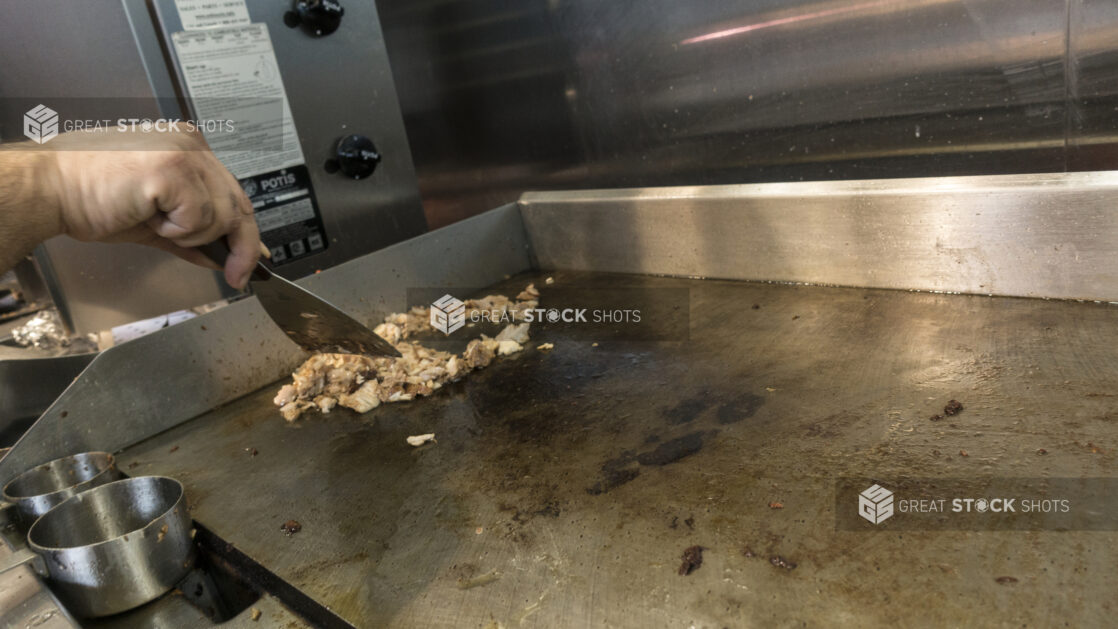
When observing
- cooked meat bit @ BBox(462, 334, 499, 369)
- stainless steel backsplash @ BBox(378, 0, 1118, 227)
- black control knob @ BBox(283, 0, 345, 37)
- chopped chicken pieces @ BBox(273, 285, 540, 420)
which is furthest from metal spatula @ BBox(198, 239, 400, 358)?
stainless steel backsplash @ BBox(378, 0, 1118, 227)

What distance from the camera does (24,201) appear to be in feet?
2.49

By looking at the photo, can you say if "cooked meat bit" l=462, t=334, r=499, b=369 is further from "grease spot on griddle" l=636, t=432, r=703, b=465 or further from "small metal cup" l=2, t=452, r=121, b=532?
"small metal cup" l=2, t=452, r=121, b=532

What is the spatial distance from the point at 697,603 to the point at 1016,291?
904 mm

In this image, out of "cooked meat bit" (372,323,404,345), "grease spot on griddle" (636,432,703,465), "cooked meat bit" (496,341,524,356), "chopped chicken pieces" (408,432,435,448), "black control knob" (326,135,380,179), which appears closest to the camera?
"grease spot on griddle" (636,432,703,465)

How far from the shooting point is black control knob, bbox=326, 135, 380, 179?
1.77 metres

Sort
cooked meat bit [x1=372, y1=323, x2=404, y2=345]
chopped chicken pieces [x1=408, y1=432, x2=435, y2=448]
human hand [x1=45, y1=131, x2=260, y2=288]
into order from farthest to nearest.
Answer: cooked meat bit [x1=372, y1=323, x2=404, y2=345]
chopped chicken pieces [x1=408, y1=432, x2=435, y2=448]
human hand [x1=45, y1=131, x2=260, y2=288]

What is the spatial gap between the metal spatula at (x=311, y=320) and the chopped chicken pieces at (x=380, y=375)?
0.07 m

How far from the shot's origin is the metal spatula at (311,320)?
115 cm

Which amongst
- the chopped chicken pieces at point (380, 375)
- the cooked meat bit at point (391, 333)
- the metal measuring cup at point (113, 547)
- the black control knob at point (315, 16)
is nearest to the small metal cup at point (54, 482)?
the metal measuring cup at point (113, 547)

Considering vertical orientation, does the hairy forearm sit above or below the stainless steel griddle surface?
above

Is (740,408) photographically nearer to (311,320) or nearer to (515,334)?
(515,334)

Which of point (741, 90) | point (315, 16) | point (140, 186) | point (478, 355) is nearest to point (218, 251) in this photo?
point (140, 186)

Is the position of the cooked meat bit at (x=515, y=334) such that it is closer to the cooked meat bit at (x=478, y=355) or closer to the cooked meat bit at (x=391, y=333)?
the cooked meat bit at (x=478, y=355)

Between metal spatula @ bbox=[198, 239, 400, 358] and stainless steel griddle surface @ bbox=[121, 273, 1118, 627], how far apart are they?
128 mm
